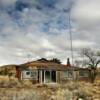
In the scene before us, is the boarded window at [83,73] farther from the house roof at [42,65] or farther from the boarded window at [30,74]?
the boarded window at [30,74]

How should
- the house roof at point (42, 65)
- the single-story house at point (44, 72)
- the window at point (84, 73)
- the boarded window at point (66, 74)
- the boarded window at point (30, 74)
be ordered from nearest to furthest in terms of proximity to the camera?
1. the boarded window at point (30, 74)
2. the single-story house at point (44, 72)
3. the house roof at point (42, 65)
4. the boarded window at point (66, 74)
5. the window at point (84, 73)

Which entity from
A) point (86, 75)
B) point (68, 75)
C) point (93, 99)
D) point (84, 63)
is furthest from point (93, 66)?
point (93, 99)

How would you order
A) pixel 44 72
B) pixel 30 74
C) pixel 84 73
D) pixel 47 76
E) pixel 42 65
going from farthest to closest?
pixel 84 73, pixel 42 65, pixel 47 76, pixel 44 72, pixel 30 74

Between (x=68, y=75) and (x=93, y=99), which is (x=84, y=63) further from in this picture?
(x=93, y=99)

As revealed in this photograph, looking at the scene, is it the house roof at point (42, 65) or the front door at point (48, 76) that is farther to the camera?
the house roof at point (42, 65)

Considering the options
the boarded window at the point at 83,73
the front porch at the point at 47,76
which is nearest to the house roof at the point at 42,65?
the front porch at the point at 47,76

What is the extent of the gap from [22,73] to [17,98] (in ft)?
89.8

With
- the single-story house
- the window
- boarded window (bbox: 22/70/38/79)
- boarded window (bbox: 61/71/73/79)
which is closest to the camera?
boarded window (bbox: 22/70/38/79)

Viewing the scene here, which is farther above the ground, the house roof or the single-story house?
the house roof

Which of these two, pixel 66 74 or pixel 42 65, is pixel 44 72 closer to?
pixel 42 65

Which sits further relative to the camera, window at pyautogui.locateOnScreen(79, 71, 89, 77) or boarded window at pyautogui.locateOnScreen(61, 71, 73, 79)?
window at pyautogui.locateOnScreen(79, 71, 89, 77)

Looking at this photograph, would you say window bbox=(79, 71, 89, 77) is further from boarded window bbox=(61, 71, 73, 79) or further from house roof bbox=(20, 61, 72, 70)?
boarded window bbox=(61, 71, 73, 79)

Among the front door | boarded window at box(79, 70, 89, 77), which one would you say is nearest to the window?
boarded window at box(79, 70, 89, 77)

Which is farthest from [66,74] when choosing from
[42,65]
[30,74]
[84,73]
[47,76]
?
[30,74]
